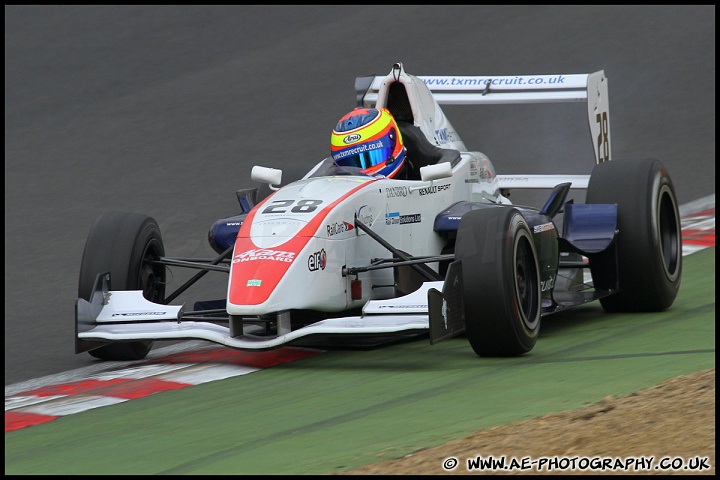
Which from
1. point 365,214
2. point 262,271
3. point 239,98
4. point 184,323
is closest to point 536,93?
point 365,214

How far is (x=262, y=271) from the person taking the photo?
7.23 metres

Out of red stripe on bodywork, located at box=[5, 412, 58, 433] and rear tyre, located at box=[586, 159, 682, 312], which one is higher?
rear tyre, located at box=[586, 159, 682, 312]

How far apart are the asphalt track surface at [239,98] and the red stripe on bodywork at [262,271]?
9.50 feet

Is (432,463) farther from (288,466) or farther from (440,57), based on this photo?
(440,57)

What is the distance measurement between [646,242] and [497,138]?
8.47 metres

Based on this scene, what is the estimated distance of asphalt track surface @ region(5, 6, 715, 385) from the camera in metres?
13.8

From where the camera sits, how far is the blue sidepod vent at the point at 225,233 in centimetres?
836

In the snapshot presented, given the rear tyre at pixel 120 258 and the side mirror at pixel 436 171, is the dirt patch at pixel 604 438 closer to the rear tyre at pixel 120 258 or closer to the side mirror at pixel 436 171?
the side mirror at pixel 436 171

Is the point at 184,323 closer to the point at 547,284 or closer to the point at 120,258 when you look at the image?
the point at 120,258

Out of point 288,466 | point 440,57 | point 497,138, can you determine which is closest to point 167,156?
point 497,138

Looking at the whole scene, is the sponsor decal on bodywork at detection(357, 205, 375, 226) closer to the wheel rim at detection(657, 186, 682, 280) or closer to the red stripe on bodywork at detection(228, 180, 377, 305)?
the red stripe on bodywork at detection(228, 180, 377, 305)

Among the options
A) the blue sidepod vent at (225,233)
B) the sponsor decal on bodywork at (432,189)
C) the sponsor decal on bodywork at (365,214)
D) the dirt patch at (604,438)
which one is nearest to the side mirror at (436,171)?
the sponsor decal on bodywork at (432,189)

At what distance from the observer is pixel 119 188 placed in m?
14.6

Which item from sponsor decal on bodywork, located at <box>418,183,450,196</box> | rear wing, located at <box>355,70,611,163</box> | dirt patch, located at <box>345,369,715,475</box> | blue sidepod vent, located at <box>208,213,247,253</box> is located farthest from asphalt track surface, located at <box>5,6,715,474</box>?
rear wing, located at <box>355,70,611,163</box>
